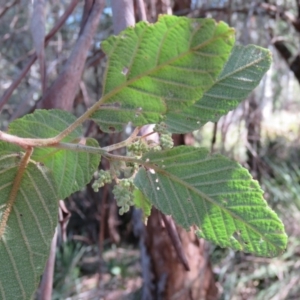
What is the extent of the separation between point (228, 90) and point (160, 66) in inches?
4.4

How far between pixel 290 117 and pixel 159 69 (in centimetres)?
511

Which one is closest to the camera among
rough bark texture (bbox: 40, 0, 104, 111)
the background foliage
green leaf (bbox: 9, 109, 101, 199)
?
green leaf (bbox: 9, 109, 101, 199)

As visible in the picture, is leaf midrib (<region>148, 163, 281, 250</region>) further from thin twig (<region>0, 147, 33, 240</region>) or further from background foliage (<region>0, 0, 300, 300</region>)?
background foliage (<region>0, 0, 300, 300</region>)

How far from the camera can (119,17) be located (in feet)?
1.77

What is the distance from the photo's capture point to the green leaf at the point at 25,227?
1.11 feet

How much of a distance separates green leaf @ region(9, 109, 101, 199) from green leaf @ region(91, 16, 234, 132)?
0.06 metres

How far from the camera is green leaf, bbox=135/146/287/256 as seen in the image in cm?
35

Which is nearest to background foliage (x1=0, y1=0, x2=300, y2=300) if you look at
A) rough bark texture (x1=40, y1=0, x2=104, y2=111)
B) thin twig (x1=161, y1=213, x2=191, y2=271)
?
rough bark texture (x1=40, y1=0, x2=104, y2=111)

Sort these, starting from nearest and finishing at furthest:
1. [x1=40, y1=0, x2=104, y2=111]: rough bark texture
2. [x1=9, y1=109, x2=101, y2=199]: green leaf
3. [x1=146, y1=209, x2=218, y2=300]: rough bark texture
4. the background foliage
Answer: [x1=9, y1=109, x2=101, y2=199]: green leaf, [x1=40, y1=0, x2=104, y2=111]: rough bark texture, [x1=146, y1=209, x2=218, y2=300]: rough bark texture, the background foliage

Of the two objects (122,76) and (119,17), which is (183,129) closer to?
(122,76)

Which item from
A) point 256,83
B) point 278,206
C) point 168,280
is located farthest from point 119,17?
point 278,206

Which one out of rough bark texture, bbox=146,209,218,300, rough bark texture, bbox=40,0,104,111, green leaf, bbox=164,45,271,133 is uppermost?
rough bark texture, bbox=40,0,104,111

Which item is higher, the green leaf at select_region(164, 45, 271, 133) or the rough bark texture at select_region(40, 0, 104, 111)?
the rough bark texture at select_region(40, 0, 104, 111)

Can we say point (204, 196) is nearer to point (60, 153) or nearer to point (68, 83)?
point (60, 153)
